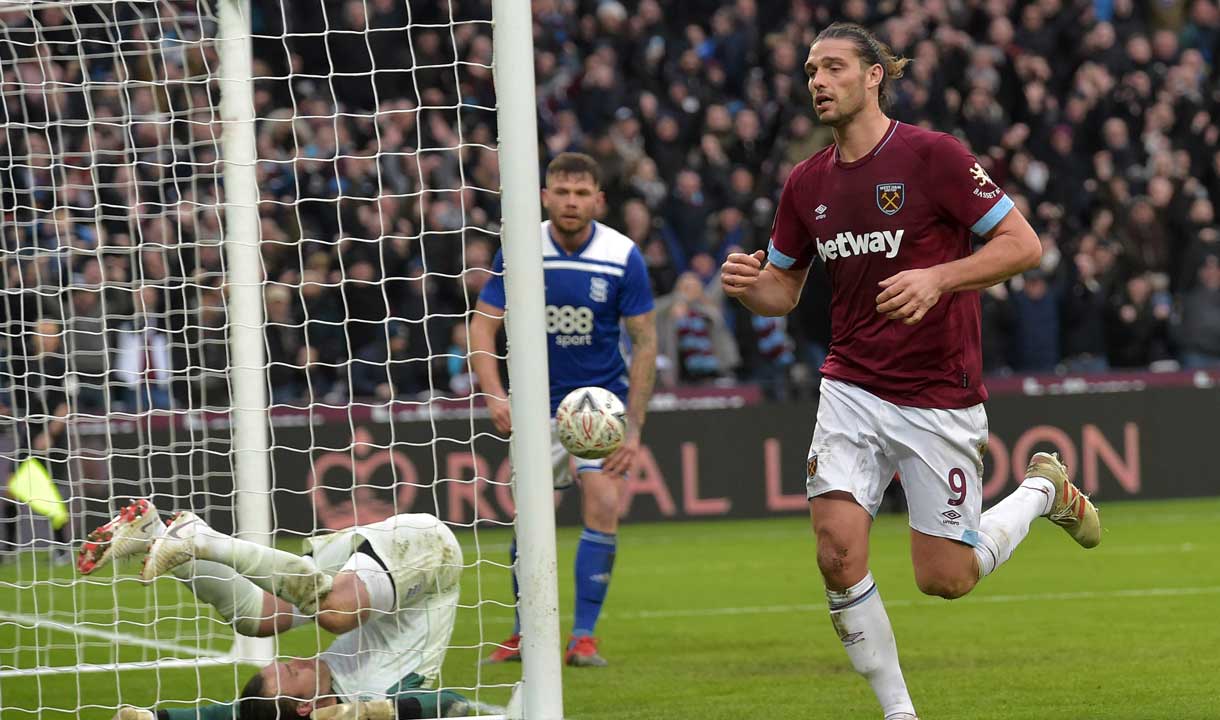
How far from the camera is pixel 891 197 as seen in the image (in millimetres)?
5719

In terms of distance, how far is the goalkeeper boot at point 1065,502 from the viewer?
21.7 feet

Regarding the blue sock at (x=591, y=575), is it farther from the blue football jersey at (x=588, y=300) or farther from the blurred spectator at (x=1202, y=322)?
the blurred spectator at (x=1202, y=322)

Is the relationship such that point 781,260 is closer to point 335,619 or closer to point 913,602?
point 335,619

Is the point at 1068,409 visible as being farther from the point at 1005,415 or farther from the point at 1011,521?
the point at 1011,521

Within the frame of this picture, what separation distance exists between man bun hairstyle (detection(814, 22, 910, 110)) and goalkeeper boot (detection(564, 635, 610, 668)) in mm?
3264

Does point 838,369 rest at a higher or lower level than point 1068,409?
higher

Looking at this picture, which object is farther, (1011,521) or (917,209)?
(1011,521)

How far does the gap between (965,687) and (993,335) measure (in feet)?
33.9

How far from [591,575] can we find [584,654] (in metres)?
0.43

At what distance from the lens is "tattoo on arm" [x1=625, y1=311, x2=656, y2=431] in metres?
8.34

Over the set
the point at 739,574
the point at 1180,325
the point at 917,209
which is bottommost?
the point at 739,574

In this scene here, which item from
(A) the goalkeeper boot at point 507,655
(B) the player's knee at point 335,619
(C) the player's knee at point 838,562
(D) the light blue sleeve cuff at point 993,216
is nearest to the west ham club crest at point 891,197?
(D) the light blue sleeve cuff at point 993,216

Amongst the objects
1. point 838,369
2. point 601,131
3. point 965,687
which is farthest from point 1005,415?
point 838,369

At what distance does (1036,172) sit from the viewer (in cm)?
1866
